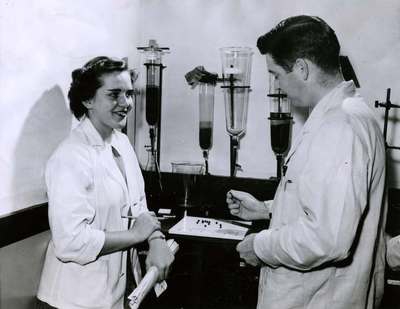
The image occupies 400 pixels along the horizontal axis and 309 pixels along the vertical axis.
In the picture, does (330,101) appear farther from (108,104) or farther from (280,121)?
(280,121)

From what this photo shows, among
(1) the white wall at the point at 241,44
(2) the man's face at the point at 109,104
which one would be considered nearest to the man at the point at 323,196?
(2) the man's face at the point at 109,104

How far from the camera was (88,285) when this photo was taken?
167 cm

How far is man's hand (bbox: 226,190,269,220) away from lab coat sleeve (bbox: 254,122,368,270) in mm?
640

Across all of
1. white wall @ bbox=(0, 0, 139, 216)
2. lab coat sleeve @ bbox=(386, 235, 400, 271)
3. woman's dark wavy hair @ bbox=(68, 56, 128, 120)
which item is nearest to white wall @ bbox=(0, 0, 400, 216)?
white wall @ bbox=(0, 0, 139, 216)

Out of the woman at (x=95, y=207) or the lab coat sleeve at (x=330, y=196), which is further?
the woman at (x=95, y=207)

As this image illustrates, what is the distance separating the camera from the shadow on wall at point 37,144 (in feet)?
6.02

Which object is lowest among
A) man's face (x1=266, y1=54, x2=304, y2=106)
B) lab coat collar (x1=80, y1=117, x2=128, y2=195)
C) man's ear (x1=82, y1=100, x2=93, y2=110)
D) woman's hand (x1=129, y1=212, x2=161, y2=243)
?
woman's hand (x1=129, y1=212, x2=161, y2=243)

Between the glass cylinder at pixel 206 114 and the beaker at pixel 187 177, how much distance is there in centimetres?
17

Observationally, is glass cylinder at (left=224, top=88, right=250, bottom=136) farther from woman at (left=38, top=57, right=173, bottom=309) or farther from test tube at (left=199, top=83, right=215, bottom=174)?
woman at (left=38, top=57, right=173, bottom=309)

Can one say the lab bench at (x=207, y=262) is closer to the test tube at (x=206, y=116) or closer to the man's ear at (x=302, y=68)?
the test tube at (x=206, y=116)

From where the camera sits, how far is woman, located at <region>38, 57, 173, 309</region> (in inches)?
61.9

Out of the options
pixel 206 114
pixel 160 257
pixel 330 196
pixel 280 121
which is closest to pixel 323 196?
pixel 330 196

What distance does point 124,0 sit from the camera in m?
2.91

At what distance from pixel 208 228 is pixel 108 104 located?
873mm
